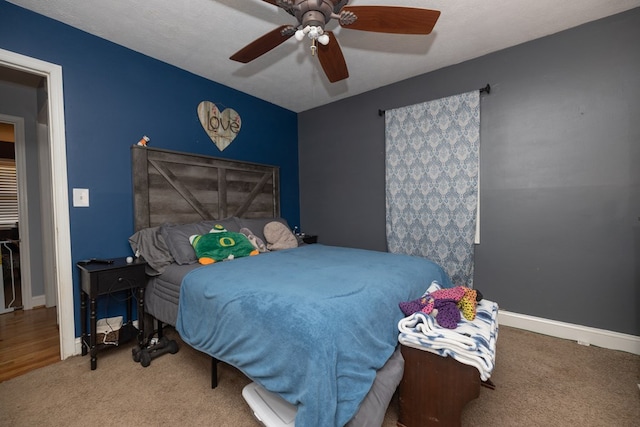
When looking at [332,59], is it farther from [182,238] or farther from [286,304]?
[182,238]

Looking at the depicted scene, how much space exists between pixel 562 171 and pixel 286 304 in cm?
270

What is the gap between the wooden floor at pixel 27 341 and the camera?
2070mm

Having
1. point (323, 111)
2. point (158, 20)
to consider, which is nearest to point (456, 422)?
point (158, 20)

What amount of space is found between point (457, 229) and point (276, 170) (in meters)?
2.44

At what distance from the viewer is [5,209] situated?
15.0 feet

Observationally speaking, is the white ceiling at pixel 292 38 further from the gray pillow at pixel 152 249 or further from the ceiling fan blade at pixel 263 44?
the gray pillow at pixel 152 249

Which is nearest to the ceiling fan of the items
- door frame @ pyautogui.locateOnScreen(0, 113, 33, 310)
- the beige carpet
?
the beige carpet

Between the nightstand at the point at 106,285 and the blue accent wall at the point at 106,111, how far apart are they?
27 centimetres

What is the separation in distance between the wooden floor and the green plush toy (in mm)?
1353

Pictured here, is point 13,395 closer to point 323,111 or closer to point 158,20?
point 158,20

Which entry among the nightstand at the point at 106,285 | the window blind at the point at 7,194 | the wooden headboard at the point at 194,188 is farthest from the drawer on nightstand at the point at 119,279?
the window blind at the point at 7,194

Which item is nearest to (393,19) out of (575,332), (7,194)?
(575,332)

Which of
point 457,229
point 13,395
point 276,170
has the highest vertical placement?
point 276,170

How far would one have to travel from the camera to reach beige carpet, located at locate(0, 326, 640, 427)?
1519mm
